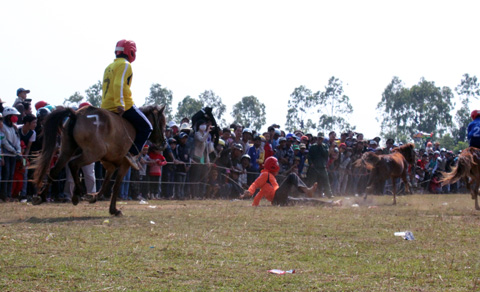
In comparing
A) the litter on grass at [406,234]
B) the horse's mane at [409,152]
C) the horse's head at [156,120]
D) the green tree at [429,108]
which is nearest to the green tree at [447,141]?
the green tree at [429,108]

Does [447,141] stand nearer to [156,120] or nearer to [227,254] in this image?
[156,120]

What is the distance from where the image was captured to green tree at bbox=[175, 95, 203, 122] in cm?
6106

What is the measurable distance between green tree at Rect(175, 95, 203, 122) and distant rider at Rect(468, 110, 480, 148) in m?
45.3

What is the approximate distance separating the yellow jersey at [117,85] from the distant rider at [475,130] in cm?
931

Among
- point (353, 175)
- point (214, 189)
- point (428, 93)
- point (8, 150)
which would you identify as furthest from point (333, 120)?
point (8, 150)

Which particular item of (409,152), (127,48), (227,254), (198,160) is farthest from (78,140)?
(409,152)

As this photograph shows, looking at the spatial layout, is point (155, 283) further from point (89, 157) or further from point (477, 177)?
point (477, 177)

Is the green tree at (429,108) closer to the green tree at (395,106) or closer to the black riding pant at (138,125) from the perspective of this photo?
the green tree at (395,106)

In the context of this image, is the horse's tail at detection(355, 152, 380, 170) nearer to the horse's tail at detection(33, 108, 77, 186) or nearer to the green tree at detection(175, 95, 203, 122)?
the horse's tail at detection(33, 108, 77, 186)

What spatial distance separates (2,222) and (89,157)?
5.95 feet

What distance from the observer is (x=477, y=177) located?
16.3 m

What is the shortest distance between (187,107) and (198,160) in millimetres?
43013

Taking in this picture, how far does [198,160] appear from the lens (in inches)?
766

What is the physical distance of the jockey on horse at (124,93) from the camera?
10.8 metres
